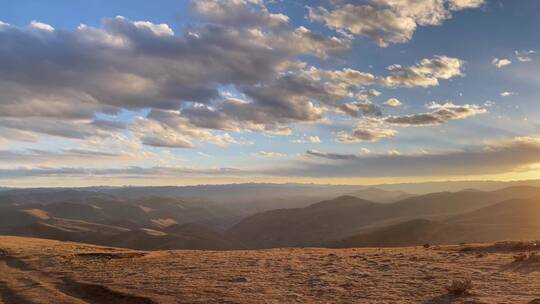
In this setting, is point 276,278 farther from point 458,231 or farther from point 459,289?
point 458,231

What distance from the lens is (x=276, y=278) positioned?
16812 mm

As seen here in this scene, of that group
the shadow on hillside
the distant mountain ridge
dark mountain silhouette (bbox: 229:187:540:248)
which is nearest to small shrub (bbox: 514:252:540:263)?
the shadow on hillside

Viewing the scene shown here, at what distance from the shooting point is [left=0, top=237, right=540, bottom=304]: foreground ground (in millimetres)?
13422

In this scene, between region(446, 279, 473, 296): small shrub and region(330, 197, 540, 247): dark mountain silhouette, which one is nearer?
region(446, 279, 473, 296): small shrub

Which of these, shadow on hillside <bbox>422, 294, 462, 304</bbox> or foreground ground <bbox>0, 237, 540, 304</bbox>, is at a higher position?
shadow on hillside <bbox>422, 294, 462, 304</bbox>

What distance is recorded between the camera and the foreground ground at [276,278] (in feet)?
44.0

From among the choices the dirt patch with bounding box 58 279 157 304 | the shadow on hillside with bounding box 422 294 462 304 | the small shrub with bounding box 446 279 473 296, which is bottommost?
→ the dirt patch with bounding box 58 279 157 304

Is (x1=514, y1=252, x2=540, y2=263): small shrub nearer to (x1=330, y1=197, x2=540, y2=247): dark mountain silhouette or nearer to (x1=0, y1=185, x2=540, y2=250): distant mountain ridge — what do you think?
(x1=330, y1=197, x2=540, y2=247): dark mountain silhouette

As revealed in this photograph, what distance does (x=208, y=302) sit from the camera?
13008 millimetres

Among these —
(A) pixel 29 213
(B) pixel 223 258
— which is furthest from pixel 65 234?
(B) pixel 223 258

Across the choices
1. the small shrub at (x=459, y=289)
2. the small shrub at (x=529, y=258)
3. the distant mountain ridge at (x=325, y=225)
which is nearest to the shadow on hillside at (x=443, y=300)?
the small shrub at (x=459, y=289)

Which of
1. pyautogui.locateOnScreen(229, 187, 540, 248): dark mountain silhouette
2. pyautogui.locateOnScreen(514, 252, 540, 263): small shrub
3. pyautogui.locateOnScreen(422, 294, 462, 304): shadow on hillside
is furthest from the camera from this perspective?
pyautogui.locateOnScreen(229, 187, 540, 248): dark mountain silhouette

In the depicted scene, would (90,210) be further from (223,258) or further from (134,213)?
(223,258)

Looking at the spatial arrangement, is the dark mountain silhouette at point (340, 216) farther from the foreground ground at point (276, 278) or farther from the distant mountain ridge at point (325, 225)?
the foreground ground at point (276, 278)
